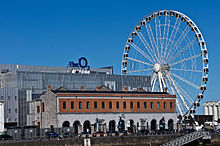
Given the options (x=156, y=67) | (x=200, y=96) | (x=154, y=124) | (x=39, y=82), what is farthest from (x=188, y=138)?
(x=39, y=82)

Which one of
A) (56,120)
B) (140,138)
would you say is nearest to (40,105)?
(56,120)

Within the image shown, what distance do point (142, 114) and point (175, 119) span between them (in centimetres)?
959

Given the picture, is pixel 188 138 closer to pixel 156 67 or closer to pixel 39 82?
pixel 156 67

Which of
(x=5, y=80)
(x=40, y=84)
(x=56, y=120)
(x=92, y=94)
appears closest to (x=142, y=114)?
(x=92, y=94)

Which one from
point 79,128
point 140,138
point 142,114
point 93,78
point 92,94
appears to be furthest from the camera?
point 93,78

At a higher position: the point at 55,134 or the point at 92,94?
the point at 92,94

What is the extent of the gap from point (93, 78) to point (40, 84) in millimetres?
18231

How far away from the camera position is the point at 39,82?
13062 centimetres

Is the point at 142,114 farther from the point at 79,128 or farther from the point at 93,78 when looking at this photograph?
the point at 93,78

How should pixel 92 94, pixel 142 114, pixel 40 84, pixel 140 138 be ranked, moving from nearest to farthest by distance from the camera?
pixel 140 138 < pixel 92 94 < pixel 142 114 < pixel 40 84

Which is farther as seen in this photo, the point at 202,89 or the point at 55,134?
the point at 202,89

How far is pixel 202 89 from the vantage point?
99750 millimetres

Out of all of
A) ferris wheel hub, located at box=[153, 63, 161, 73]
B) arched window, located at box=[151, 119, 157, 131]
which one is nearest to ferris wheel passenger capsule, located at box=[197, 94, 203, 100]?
ferris wheel hub, located at box=[153, 63, 161, 73]

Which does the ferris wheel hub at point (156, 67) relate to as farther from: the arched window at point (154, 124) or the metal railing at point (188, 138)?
the metal railing at point (188, 138)
